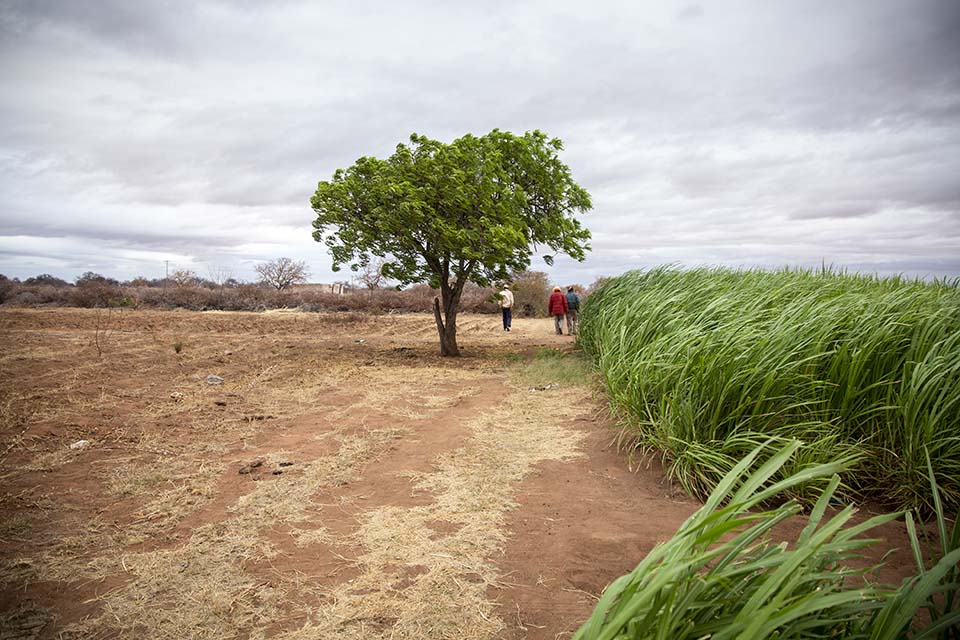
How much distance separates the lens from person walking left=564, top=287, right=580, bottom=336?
695 inches

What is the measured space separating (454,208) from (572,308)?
782cm

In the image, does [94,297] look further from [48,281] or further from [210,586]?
[210,586]

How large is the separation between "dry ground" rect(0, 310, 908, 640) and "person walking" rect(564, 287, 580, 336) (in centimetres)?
920

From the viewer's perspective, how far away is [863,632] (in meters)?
1.56

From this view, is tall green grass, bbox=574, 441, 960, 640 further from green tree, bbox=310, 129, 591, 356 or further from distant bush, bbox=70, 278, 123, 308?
distant bush, bbox=70, 278, 123, 308

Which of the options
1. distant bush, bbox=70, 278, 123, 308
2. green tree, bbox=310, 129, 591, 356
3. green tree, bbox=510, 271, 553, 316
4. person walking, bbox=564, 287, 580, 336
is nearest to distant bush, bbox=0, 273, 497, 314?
distant bush, bbox=70, 278, 123, 308

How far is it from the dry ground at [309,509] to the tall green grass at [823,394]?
61 cm

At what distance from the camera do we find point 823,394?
457 centimetres

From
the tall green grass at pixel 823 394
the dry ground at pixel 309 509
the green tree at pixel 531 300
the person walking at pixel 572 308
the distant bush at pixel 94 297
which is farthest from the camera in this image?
the green tree at pixel 531 300

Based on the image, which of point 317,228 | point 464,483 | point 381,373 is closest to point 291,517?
point 464,483

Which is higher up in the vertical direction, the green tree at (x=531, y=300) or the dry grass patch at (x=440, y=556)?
the green tree at (x=531, y=300)

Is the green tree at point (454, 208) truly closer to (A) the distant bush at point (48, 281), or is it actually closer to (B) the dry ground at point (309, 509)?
(B) the dry ground at point (309, 509)

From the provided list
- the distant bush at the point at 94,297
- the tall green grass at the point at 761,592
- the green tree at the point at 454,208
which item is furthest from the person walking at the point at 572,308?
the distant bush at the point at 94,297

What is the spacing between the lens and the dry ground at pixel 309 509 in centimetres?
276
